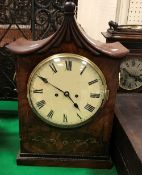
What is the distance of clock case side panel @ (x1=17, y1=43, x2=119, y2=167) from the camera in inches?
39.6

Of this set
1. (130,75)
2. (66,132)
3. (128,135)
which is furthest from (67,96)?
(130,75)

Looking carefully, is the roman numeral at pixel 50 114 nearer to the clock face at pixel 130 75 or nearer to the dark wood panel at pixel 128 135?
the dark wood panel at pixel 128 135

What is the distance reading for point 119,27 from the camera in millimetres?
1554

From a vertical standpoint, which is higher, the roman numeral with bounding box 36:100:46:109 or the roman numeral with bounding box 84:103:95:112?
the roman numeral with bounding box 36:100:46:109

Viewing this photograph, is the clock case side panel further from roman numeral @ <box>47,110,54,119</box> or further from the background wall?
the background wall

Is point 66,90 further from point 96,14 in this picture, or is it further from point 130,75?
point 96,14

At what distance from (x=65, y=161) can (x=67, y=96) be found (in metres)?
0.28

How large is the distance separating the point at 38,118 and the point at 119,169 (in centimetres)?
36

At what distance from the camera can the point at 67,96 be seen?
1.03 metres

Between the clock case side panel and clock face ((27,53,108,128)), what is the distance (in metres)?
0.02

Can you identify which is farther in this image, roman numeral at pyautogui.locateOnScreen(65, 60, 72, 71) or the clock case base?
the clock case base

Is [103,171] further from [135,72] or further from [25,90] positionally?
[135,72]

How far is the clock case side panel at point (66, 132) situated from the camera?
1007mm

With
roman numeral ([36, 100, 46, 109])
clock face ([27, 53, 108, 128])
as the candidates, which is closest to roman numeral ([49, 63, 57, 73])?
clock face ([27, 53, 108, 128])
